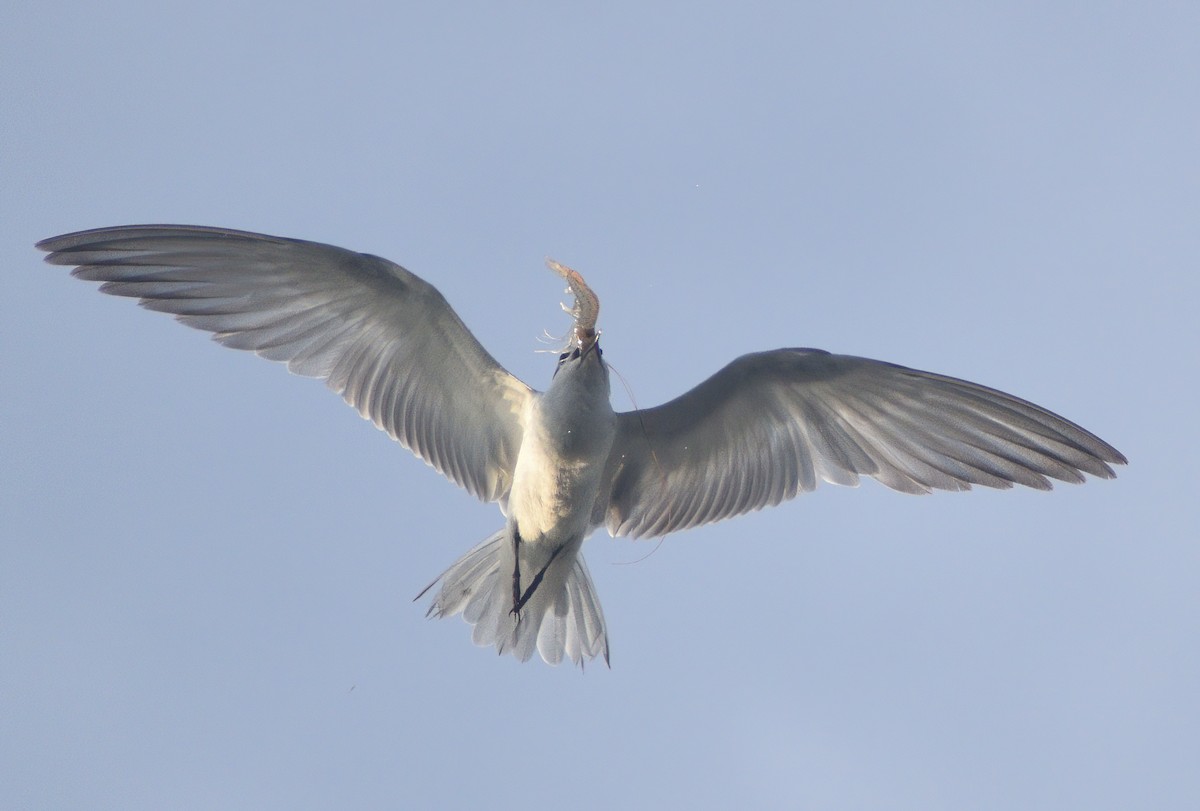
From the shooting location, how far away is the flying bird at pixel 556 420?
7.82 m

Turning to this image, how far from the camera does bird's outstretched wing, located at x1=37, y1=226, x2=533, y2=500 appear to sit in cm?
782

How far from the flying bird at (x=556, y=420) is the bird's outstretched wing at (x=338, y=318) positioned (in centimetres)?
1

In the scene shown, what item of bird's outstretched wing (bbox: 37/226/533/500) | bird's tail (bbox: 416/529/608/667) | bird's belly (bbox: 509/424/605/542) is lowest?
bird's tail (bbox: 416/529/608/667)

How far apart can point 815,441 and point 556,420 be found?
1.97 meters

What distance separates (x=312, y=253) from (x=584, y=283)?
1.74 metres

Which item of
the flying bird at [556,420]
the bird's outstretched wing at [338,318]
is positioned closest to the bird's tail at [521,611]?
the flying bird at [556,420]

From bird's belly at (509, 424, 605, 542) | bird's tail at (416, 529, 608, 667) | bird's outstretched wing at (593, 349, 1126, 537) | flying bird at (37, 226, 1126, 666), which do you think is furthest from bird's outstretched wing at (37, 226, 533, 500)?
bird's outstretched wing at (593, 349, 1126, 537)

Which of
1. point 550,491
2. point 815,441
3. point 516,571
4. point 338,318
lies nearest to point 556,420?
point 550,491

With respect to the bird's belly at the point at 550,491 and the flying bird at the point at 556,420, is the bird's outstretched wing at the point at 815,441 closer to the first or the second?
the flying bird at the point at 556,420

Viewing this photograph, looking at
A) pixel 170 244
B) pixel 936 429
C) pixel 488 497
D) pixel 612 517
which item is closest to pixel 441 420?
pixel 488 497

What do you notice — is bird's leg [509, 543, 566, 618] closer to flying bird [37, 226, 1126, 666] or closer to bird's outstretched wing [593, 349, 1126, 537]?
flying bird [37, 226, 1126, 666]

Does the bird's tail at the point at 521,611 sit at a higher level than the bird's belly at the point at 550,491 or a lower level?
lower

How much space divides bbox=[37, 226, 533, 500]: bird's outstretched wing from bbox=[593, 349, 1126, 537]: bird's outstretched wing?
0.95 metres

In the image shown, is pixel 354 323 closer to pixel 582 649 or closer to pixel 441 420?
pixel 441 420
